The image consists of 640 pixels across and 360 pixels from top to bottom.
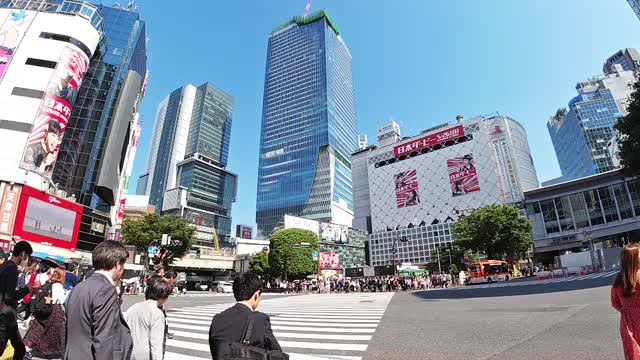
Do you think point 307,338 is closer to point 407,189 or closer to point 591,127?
point 407,189

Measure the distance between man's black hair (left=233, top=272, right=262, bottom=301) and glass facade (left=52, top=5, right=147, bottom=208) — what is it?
143 feet

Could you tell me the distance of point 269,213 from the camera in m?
111

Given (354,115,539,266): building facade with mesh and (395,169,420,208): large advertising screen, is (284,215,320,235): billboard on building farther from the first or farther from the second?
(395,169,420,208): large advertising screen

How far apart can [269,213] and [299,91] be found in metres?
47.5

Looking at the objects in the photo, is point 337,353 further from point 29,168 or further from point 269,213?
point 269,213

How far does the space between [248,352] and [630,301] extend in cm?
357

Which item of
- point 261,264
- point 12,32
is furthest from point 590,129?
point 12,32

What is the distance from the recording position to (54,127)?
29797mm

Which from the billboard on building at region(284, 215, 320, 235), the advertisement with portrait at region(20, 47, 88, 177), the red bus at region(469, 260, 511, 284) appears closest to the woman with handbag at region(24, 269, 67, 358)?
the advertisement with portrait at region(20, 47, 88, 177)

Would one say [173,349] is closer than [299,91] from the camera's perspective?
Yes

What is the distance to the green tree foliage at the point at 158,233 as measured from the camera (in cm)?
3588

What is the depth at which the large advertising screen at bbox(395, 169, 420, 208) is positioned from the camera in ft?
283

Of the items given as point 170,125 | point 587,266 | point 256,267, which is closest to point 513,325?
point 587,266

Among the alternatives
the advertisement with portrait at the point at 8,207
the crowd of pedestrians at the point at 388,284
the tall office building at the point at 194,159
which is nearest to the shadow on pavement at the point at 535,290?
the crowd of pedestrians at the point at 388,284
